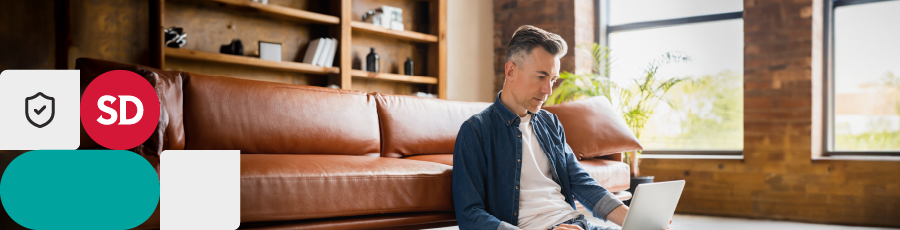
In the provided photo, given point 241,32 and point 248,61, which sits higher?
point 241,32

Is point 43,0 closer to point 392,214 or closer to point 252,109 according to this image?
point 252,109

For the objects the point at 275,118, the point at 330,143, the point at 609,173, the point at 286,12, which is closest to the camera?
the point at 275,118

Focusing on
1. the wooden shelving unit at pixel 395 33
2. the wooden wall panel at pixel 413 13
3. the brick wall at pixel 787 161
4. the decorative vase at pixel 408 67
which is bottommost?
the brick wall at pixel 787 161

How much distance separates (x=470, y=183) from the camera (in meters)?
1.55

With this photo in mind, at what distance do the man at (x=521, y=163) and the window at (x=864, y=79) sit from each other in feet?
10.3

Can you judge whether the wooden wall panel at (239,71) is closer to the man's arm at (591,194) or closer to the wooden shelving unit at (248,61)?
the wooden shelving unit at (248,61)

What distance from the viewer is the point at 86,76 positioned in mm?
1852

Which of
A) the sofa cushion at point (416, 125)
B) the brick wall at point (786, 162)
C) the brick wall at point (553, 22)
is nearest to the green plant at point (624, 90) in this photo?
the brick wall at point (553, 22)

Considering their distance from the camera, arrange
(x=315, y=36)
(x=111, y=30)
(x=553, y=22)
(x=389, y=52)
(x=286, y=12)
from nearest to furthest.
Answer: (x=111, y=30) < (x=286, y=12) < (x=315, y=36) < (x=389, y=52) < (x=553, y=22)

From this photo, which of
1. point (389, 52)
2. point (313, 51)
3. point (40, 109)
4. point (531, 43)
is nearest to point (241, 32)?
point (313, 51)

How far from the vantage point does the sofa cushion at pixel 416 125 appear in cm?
257

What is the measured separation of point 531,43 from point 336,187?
2.36 feet

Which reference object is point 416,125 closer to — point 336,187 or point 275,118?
point 275,118

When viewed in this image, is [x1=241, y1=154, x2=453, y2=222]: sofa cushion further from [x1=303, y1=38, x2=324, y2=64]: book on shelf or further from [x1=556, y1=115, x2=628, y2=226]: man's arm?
[x1=303, y1=38, x2=324, y2=64]: book on shelf
